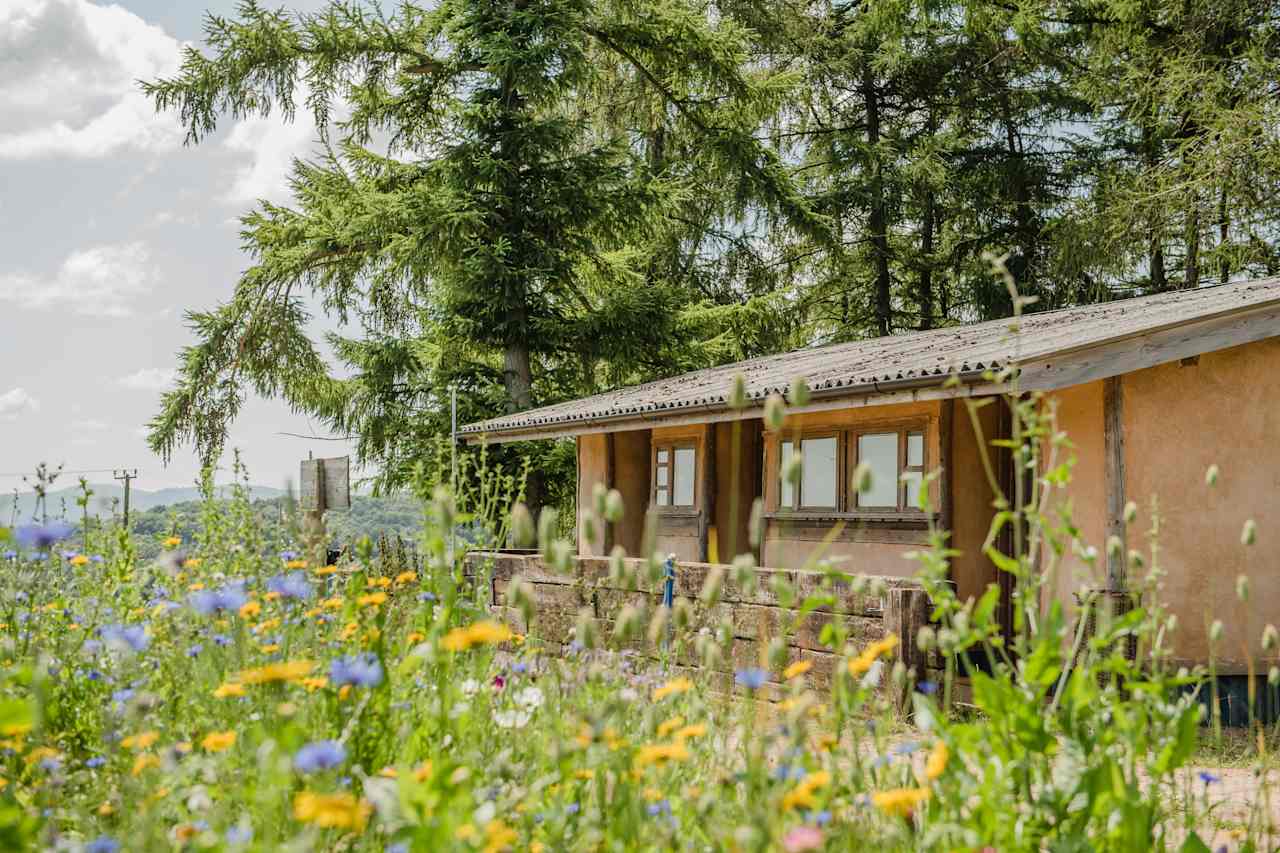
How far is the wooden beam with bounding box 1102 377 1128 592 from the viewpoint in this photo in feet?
27.9

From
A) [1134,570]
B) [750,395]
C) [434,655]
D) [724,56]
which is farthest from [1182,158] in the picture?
[434,655]

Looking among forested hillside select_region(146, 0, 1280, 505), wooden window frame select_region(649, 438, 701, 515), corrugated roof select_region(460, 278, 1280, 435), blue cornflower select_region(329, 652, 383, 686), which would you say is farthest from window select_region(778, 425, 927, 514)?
blue cornflower select_region(329, 652, 383, 686)

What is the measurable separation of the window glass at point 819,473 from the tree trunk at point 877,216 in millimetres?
9842

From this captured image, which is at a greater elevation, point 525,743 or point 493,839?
point 493,839

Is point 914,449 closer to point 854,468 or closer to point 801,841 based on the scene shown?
point 854,468

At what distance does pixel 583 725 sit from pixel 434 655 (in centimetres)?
41

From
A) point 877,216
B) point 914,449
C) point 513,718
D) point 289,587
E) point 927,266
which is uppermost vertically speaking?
point 877,216

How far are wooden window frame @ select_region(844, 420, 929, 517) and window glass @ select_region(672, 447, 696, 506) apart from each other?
276cm

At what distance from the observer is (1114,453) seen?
860 centimetres

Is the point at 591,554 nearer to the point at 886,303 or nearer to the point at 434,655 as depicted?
the point at 886,303

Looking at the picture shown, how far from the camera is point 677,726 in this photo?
9.96ft

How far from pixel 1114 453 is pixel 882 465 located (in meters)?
2.54

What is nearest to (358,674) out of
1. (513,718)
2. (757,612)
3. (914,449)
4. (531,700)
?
(513,718)

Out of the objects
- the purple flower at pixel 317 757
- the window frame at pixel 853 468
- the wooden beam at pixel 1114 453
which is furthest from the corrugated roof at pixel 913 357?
the purple flower at pixel 317 757
